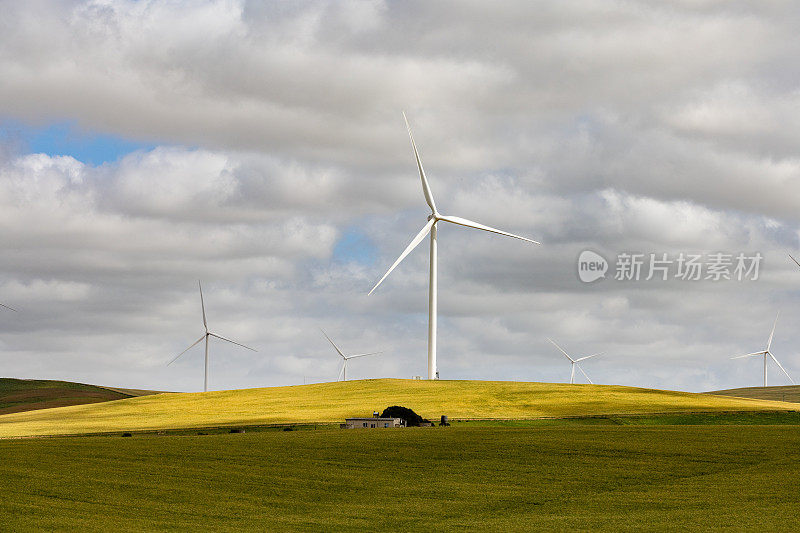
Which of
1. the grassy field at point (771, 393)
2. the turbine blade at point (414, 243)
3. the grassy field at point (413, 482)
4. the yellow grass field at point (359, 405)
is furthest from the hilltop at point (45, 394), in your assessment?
the grassy field at point (771, 393)

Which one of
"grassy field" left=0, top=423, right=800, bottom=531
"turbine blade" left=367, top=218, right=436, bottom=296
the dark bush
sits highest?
"turbine blade" left=367, top=218, right=436, bottom=296

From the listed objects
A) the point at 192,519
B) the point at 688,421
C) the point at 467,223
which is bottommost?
the point at 192,519

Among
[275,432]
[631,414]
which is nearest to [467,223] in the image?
[631,414]

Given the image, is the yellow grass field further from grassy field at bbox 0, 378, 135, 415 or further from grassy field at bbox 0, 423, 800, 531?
grassy field at bbox 0, 378, 135, 415

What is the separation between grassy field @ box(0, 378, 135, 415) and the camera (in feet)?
433

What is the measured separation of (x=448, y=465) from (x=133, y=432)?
30221mm

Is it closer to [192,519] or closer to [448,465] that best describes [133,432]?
[448,465]

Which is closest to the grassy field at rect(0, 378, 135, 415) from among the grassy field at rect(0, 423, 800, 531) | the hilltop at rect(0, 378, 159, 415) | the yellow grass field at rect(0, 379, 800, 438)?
the hilltop at rect(0, 378, 159, 415)

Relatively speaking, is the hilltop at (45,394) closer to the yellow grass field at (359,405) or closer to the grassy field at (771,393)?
→ the yellow grass field at (359,405)

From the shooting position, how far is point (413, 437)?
52.2 metres

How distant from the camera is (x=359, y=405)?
258 ft

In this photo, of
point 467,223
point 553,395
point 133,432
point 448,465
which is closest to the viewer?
point 448,465

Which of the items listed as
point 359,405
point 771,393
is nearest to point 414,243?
point 359,405

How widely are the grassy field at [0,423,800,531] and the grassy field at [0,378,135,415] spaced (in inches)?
3393
